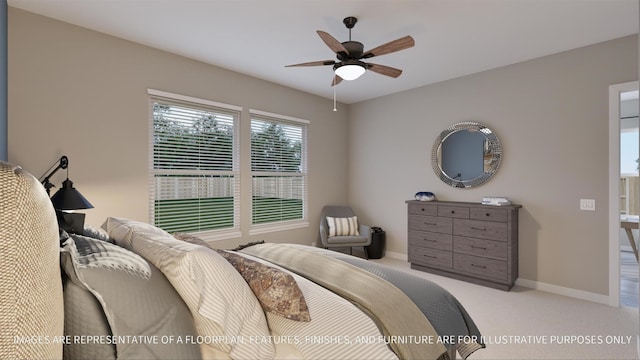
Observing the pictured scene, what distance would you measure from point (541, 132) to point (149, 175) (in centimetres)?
462

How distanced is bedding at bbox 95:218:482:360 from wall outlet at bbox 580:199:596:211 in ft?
8.73

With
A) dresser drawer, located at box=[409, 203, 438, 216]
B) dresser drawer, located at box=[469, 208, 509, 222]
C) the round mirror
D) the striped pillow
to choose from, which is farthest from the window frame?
dresser drawer, located at box=[469, 208, 509, 222]

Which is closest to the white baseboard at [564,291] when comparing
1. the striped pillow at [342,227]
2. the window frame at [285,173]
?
the striped pillow at [342,227]

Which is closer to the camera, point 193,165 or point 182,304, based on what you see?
point 182,304

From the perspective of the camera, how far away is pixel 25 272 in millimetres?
431

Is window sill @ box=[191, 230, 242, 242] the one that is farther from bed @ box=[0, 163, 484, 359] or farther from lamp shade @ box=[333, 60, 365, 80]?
lamp shade @ box=[333, 60, 365, 80]

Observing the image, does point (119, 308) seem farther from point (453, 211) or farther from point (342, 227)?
point (342, 227)

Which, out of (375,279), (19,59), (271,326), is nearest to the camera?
(271,326)

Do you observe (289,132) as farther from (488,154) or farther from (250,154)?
(488,154)

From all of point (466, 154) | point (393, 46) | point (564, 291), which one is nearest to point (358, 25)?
point (393, 46)

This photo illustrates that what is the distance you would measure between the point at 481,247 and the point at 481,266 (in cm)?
23

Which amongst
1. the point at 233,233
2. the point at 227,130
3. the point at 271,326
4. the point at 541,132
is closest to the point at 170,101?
the point at 227,130

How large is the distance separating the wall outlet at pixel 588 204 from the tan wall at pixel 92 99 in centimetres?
441

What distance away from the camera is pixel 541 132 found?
12.0ft
